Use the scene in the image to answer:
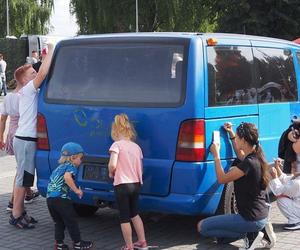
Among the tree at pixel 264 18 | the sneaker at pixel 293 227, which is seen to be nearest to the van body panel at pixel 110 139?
the sneaker at pixel 293 227

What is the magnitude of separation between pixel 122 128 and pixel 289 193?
209 centimetres

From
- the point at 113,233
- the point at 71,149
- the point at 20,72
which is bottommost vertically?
the point at 113,233

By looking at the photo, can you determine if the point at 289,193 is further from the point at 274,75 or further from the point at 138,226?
the point at 138,226

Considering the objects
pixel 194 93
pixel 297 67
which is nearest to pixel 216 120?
pixel 194 93

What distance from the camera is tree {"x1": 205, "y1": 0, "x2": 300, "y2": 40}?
2858 centimetres

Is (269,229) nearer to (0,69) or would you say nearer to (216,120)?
(216,120)

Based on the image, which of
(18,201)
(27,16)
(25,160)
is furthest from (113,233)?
(27,16)

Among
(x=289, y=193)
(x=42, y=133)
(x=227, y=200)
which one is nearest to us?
(x=227, y=200)

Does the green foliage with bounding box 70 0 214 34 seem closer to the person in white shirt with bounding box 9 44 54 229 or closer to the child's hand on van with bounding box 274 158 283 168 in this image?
the child's hand on van with bounding box 274 158 283 168

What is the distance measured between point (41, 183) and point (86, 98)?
103cm

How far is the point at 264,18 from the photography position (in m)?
28.9

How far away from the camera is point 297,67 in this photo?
6770 millimetres

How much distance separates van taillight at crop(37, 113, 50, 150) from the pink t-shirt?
102 centimetres

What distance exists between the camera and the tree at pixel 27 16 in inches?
1788
